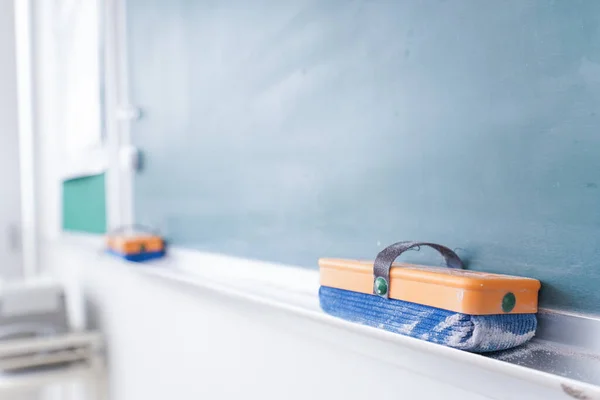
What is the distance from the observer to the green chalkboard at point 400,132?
0.41 m

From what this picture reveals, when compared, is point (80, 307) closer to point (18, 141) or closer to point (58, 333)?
point (58, 333)

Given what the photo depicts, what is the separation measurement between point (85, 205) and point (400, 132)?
163 cm

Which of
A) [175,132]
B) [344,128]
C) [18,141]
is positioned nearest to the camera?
[344,128]

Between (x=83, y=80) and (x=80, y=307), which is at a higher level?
(x=83, y=80)

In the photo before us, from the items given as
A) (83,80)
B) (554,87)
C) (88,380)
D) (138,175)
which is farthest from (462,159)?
(83,80)

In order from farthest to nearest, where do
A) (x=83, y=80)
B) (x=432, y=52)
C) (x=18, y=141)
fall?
(x=18, y=141)
(x=83, y=80)
(x=432, y=52)

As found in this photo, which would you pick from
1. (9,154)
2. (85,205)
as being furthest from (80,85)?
(9,154)

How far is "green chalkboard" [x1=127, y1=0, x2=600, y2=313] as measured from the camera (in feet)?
1.35

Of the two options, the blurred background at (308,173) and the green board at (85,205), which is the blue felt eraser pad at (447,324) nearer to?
the blurred background at (308,173)

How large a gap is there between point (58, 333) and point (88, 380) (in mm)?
169

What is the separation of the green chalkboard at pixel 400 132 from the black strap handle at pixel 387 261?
0.02m

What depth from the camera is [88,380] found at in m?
1.53

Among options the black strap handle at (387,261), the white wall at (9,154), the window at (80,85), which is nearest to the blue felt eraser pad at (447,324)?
the black strap handle at (387,261)

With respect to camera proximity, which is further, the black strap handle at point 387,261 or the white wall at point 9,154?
the white wall at point 9,154
